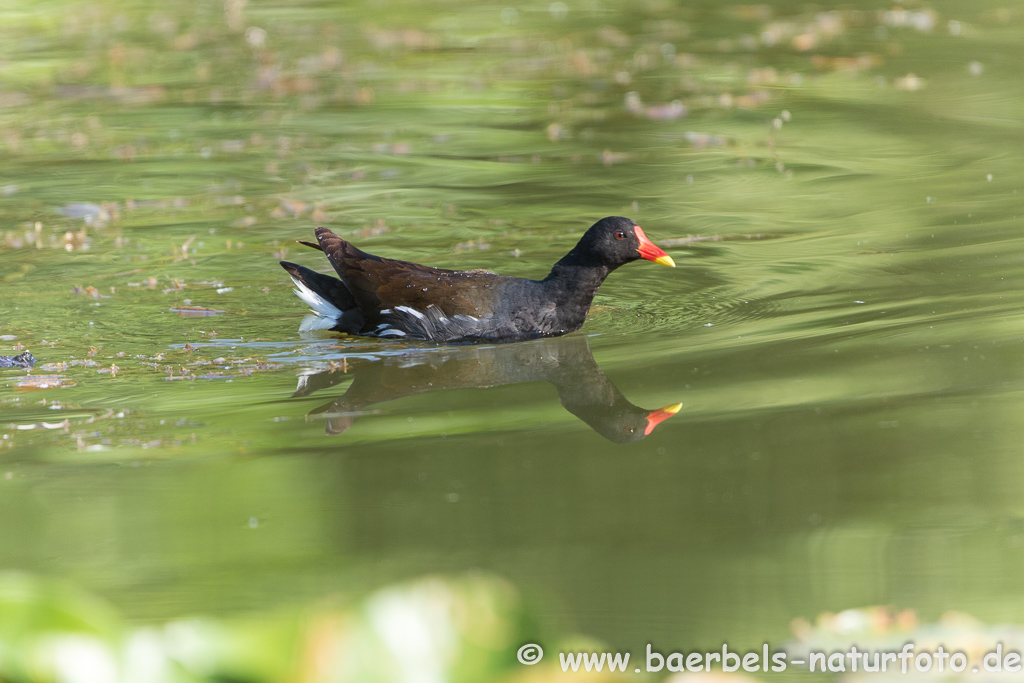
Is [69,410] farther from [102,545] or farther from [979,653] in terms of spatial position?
[979,653]

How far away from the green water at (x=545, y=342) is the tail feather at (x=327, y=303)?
112 millimetres

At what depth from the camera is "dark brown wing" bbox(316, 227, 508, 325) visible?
5.96m

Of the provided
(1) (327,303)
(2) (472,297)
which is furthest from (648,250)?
(1) (327,303)

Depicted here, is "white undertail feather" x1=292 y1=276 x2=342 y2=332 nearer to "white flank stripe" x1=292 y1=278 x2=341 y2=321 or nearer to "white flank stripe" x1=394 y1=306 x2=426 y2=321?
"white flank stripe" x1=292 y1=278 x2=341 y2=321

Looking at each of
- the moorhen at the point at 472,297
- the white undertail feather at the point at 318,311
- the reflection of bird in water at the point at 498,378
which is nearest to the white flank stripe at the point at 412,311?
the moorhen at the point at 472,297

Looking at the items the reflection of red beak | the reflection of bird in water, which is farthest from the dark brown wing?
the reflection of red beak

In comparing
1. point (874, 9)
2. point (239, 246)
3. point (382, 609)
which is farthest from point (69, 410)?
point (874, 9)

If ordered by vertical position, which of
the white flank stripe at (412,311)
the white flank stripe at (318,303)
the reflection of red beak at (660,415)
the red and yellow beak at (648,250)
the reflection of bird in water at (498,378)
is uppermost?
the red and yellow beak at (648,250)

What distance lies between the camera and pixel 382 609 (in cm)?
152

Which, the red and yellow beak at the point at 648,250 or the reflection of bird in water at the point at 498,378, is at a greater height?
→ the red and yellow beak at the point at 648,250

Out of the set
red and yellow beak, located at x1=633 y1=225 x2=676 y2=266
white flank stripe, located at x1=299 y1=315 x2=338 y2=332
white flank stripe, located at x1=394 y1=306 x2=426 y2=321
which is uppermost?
red and yellow beak, located at x1=633 y1=225 x2=676 y2=266

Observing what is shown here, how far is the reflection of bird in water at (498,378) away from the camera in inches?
183

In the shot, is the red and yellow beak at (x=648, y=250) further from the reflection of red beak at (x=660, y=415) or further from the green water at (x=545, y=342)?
the reflection of red beak at (x=660, y=415)

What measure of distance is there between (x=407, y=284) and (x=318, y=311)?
52 cm
